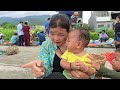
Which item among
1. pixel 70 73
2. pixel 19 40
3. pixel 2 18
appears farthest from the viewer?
pixel 19 40

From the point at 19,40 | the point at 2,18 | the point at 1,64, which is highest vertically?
the point at 2,18

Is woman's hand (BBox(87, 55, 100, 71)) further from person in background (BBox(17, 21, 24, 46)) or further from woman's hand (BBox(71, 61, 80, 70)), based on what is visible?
person in background (BBox(17, 21, 24, 46))

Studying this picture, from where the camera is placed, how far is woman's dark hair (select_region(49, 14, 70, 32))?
65.0 inches

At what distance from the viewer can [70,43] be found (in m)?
1.60

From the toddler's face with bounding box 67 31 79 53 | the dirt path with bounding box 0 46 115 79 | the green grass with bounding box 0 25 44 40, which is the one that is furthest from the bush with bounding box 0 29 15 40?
the toddler's face with bounding box 67 31 79 53

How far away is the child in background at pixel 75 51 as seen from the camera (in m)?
1.58

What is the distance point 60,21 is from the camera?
165 cm

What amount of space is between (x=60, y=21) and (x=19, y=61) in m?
0.73

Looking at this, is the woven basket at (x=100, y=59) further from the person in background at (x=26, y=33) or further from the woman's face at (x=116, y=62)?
the person in background at (x=26, y=33)

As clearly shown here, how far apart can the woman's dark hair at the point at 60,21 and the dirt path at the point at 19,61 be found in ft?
0.60

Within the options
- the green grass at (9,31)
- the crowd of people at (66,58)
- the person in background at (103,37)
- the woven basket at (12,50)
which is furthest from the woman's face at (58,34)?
the woven basket at (12,50)

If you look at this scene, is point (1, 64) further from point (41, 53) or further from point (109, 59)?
point (109, 59)
